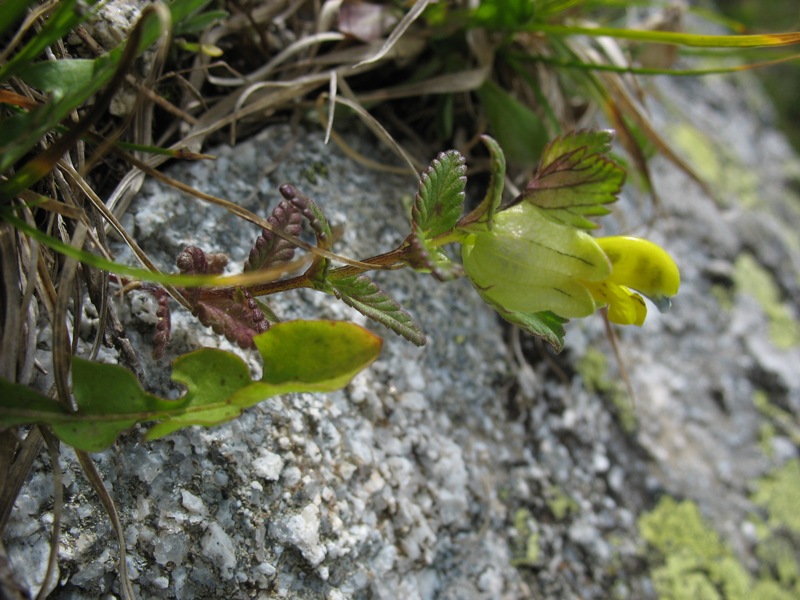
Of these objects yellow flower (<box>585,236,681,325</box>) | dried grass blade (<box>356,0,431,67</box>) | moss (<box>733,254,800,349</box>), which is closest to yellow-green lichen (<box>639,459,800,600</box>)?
moss (<box>733,254,800,349</box>)

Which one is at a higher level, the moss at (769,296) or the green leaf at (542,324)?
the green leaf at (542,324)

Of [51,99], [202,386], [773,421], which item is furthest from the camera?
[773,421]

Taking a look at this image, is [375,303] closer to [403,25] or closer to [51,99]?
[51,99]

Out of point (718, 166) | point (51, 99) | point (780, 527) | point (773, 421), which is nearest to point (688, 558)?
point (780, 527)

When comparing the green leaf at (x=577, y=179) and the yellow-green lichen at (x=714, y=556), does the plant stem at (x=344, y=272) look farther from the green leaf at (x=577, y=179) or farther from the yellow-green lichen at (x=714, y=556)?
the yellow-green lichen at (x=714, y=556)

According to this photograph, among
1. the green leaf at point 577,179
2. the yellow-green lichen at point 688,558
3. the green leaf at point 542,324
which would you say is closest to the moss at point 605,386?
the yellow-green lichen at point 688,558

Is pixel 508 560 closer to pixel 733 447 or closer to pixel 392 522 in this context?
pixel 392 522
